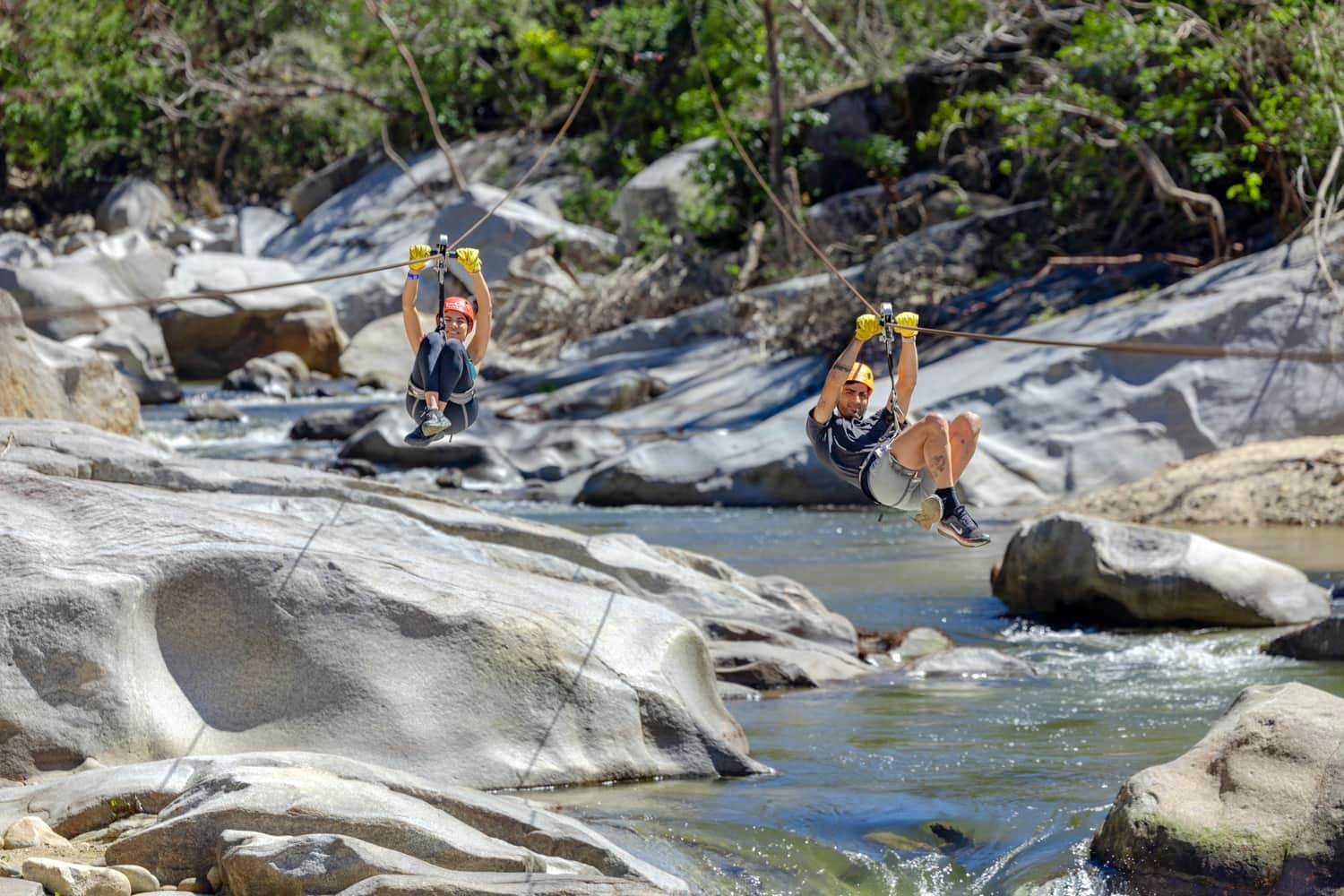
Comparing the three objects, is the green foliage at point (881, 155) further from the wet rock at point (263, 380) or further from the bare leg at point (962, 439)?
the bare leg at point (962, 439)

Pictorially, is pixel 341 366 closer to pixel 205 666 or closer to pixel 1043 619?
pixel 1043 619

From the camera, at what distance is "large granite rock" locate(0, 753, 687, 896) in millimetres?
6105

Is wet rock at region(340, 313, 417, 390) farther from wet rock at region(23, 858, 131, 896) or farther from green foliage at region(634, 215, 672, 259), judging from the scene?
wet rock at region(23, 858, 131, 896)

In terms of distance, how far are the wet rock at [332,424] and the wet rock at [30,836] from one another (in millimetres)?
15541

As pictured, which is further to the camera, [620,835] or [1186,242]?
[1186,242]

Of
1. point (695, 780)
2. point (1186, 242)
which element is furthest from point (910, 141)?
point (695, 780)

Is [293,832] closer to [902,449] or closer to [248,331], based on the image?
[902,449]

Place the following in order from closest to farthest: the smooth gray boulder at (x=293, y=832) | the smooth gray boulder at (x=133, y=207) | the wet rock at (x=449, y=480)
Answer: the smooth gray boulder at (x=293, y=832), the wet rock at (x=449, y=480), the smooth gray boulder at (x=133, y=207)

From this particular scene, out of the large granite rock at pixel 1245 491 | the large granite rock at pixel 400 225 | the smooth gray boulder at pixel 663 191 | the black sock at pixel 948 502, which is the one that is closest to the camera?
the black sock at pixel 948 502

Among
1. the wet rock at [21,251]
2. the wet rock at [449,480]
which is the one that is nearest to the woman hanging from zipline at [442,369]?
the wet rock at [449,480]

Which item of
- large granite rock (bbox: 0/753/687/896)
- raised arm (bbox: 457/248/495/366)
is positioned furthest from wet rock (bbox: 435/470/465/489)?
large granite rock (bbox: 0/753/687/896)

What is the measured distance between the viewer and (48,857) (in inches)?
244

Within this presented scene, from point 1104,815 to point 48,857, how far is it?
4568mm

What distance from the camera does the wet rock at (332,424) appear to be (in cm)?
2217
